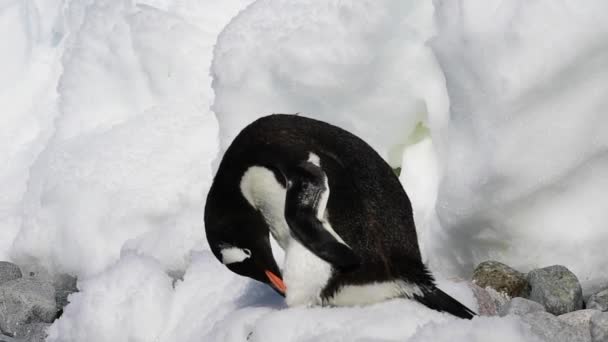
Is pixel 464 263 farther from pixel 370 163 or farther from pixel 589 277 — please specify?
pixel 370 163

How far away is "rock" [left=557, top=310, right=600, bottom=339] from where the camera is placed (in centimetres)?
301

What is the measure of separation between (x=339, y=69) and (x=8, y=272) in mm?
1973

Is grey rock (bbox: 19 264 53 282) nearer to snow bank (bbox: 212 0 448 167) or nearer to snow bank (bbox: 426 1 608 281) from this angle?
snow bank (bbox: 212 0 448 167)

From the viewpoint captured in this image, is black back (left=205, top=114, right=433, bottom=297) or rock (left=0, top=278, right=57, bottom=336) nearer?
black back (left=205, top=114, right=433, bottom=297)

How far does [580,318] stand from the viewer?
308 centimetres

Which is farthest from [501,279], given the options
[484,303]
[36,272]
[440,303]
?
[36,272]

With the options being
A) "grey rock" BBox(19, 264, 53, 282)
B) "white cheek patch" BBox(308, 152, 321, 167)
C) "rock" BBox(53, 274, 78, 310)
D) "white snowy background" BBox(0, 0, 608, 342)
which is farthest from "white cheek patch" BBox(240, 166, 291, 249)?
"grey rock" BBox(19, 264, 53, 282)

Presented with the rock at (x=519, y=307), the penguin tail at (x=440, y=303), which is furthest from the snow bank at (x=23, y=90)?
the penguin tail at (x=440, y=303)

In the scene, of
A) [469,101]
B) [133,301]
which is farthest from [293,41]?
[133,301]

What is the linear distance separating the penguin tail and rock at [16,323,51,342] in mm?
2073

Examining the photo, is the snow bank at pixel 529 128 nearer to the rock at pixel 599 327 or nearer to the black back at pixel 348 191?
the rock at pixel 599 327

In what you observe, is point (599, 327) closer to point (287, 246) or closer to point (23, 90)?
point (287, 246)

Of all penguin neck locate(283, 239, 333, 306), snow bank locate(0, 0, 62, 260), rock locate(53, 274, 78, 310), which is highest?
penguin neck locate(283, 239, 333, 306)

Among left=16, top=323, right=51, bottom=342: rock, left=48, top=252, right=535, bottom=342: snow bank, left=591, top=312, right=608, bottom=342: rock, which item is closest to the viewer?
left=48, top=252, right=535, bottom=342: snow bank
